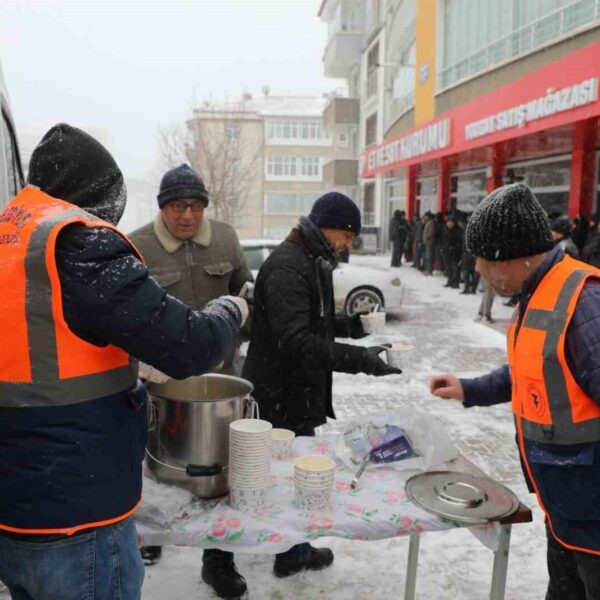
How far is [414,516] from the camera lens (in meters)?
2.03

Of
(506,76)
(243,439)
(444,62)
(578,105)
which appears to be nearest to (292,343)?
(243,439)

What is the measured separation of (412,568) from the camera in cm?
295

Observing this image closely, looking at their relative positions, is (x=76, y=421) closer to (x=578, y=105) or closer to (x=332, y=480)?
(x=332, y=480)

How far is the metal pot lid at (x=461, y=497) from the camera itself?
6.66 feet

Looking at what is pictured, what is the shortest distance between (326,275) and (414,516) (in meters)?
1.31

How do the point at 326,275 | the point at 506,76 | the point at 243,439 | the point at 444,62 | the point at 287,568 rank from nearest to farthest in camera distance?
the point at 243,439 → the point at 326,275 → the point at 287,568 → the point at 506,76 → the point at 444,62

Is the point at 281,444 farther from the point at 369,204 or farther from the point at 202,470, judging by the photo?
the point at 369,204

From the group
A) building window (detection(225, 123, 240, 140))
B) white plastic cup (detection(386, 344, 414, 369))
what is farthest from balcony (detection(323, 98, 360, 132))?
white plastic cup (detection(386, 344, 414, 369))

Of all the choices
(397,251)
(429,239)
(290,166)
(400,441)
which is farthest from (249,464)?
(290,166)

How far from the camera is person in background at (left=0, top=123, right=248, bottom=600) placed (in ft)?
4.68

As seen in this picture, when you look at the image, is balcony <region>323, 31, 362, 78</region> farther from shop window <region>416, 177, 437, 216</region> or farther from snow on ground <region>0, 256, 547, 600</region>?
snow on ground <region>0, 256, 547, 600</region>

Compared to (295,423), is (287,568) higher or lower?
lower

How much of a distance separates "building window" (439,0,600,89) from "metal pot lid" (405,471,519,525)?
10.1 meters

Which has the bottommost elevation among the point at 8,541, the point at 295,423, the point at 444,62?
the point at 295,423
